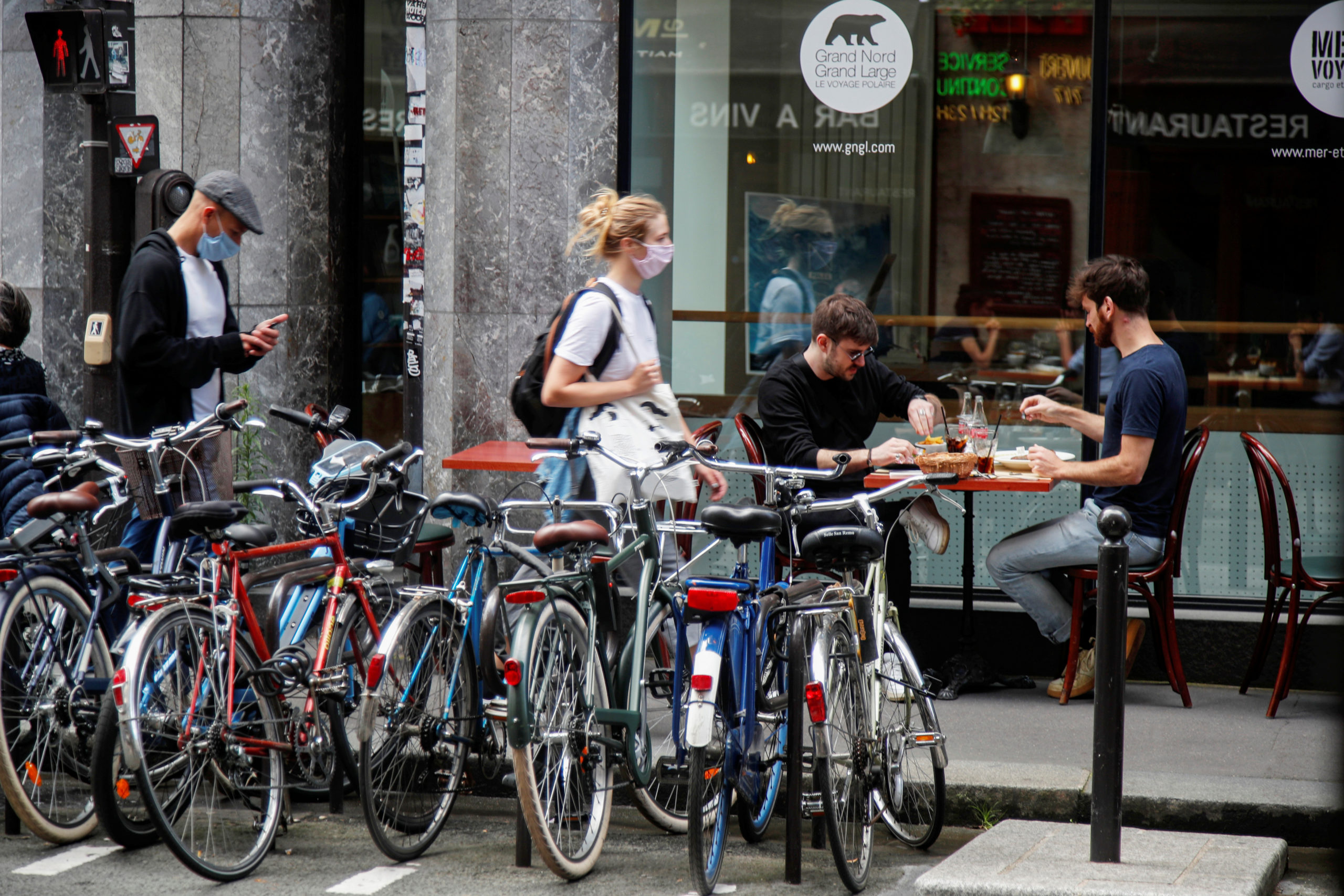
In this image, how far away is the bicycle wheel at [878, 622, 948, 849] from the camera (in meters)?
5.00

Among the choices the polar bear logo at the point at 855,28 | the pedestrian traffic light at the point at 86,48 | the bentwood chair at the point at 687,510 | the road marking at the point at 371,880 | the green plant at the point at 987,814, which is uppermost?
the polar bear logo at the point at 855,28

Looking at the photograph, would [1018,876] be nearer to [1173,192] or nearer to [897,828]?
[897,828]

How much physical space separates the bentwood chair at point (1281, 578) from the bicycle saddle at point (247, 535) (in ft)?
13.6

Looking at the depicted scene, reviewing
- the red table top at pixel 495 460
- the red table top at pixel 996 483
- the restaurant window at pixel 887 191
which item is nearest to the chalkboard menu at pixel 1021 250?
the restaurant window at pixel 887 191

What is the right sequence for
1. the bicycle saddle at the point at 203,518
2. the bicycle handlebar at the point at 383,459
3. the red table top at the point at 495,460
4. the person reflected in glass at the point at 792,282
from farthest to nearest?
the person reflected in glass at the point at 792,282 < the red table top at the point at 495,460 < the bicycle handlebar at the point at 383,459 < the bicycle saddle at the point at 203,518

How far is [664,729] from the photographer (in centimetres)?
545

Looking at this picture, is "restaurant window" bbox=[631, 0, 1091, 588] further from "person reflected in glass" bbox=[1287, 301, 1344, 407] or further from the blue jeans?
"person reflected in glass" bbox=[1287, 301, 1344, 407]

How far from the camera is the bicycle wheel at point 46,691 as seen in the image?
4973 mm

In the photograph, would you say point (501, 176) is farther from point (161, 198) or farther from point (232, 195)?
point (232, 195)

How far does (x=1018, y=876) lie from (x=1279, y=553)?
349 centimetres

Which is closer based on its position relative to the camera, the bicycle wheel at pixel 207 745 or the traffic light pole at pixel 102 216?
the bicycle wheel at pixel 207 745

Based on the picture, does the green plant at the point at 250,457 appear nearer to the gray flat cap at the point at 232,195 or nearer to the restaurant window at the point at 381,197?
the restaurant window at the point at 381,197

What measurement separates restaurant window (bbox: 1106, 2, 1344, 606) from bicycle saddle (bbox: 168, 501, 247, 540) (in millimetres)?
4568

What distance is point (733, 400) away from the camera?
26.0 feet
